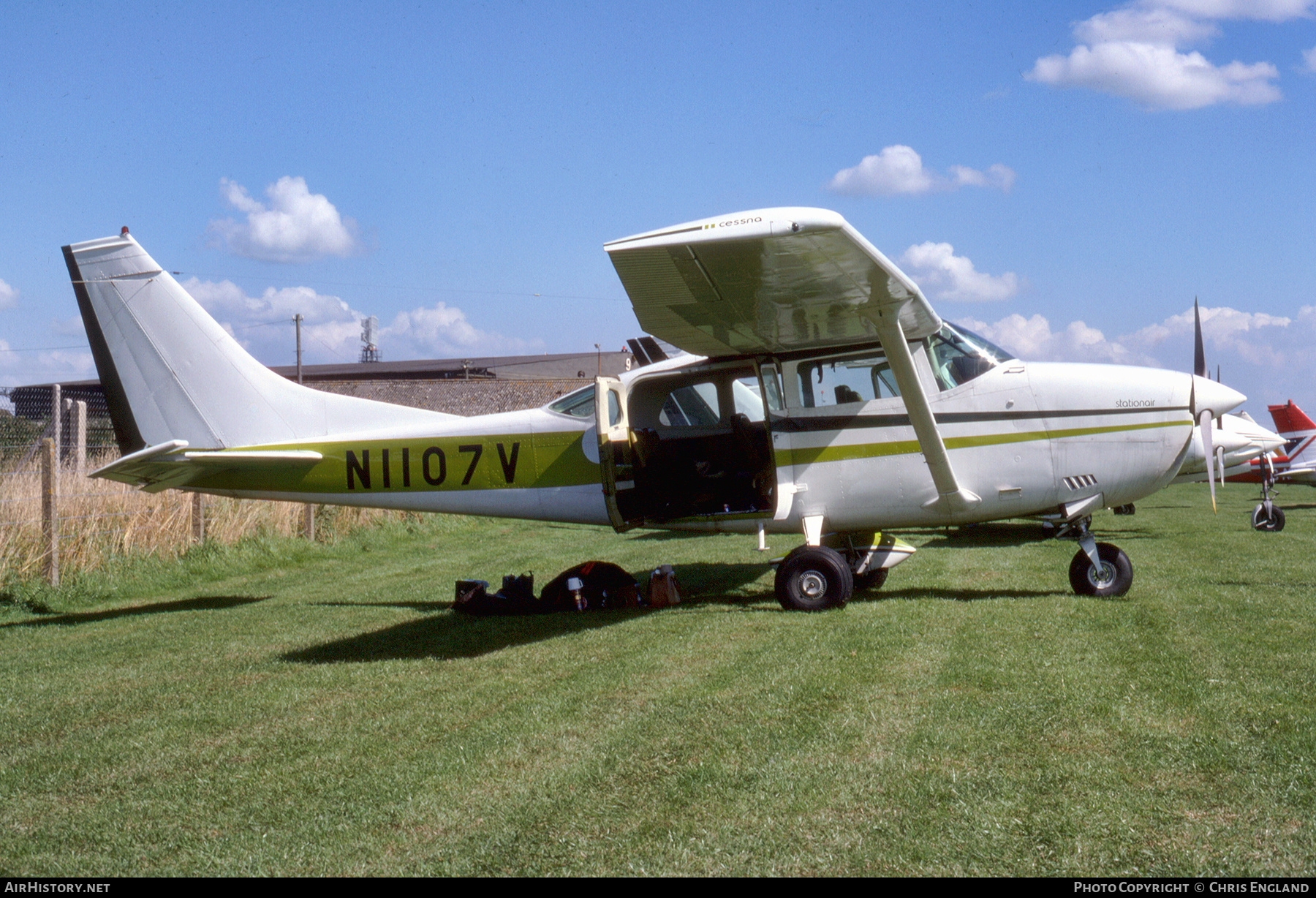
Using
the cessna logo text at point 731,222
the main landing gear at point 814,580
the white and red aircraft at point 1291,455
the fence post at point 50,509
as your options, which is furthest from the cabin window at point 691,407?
the white and red aircraft at point 1291,455

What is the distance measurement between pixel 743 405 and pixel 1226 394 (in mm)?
4000

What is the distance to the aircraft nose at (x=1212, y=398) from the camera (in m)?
7.80

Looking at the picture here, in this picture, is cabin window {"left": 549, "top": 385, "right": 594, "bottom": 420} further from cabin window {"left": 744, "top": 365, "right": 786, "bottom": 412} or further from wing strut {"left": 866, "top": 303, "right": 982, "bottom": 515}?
wing strut {"left": 866, "top": 303, "right": 982, "bottom": 515}

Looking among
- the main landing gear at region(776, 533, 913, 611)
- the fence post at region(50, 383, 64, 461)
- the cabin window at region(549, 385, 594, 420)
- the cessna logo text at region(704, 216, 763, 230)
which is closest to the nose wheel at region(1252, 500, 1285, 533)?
the main landing gear at region(776, 533, 913, 611)

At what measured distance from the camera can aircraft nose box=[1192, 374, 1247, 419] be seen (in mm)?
7797

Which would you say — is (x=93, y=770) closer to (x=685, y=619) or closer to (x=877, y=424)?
(x=685, y=619)

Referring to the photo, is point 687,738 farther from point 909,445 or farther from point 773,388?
point 773,388

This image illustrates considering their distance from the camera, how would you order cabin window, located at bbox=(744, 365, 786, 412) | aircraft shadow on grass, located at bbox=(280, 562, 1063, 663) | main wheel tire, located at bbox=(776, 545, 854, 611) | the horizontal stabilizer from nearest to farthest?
aircraft shadow on grass, located at bbox=(280, 562, 1063, 663), main wheel tire, located at bbox=(776, 545, 854, 611), cabin window, located at bbox=(744, 365, 786, 412), the horizontal stabilizer

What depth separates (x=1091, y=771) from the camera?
3.66m

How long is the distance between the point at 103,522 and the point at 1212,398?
11604 mm

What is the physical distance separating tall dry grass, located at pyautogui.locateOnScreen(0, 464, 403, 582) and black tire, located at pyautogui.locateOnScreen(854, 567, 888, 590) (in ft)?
20.4

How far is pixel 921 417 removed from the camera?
755 cm

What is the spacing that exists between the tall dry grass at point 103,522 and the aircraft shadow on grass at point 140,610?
3.43 ft

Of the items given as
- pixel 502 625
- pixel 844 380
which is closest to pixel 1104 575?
pixel 844 380
